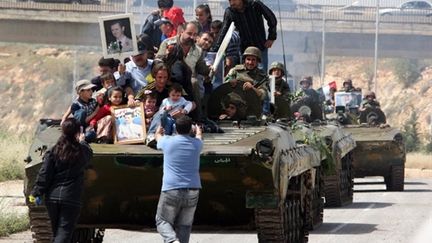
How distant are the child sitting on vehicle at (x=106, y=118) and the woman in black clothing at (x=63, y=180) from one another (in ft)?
5.31

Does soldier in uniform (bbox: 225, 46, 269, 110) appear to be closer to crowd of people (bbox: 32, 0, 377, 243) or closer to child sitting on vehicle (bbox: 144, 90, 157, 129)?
crowd of people (bbox: 32, 0, 377, 243)

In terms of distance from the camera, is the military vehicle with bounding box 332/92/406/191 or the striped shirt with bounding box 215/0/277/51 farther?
the military vehicle with bounding box 332/92/406/191

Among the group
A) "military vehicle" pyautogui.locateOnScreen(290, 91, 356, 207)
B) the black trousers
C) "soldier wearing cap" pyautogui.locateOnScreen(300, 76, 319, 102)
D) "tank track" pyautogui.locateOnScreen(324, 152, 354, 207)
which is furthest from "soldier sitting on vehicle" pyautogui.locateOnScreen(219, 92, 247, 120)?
"soldier wearing cap" pyautogui.locateOnScreen(300, 76, 319, 102)

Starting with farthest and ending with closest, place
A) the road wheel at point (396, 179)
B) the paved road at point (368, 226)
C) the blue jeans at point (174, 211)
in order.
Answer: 1. the road wheel at point (396, 179)
2. the paved road at point (368, 226)
3. the blue jeans at point (174, 211)

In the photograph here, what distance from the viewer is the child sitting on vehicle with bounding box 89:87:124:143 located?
609 inches

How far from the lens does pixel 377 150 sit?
29.9 metres

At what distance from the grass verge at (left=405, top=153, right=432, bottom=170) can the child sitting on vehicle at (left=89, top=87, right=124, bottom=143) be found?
102 ft

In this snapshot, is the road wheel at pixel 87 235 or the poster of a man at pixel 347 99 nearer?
the road wheel at pixel 87 235

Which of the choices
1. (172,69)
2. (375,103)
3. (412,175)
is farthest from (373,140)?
(172,69)

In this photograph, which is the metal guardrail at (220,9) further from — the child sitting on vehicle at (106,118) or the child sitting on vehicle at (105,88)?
the child sitting on vehicle at (106,118)

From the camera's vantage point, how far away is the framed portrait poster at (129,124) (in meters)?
15.3

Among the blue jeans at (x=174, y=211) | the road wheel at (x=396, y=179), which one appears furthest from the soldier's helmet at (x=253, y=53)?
the road wheel at (x=396, y=179)

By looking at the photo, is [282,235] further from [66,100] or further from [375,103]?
[66,100]

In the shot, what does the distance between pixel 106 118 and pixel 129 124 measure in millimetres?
276
